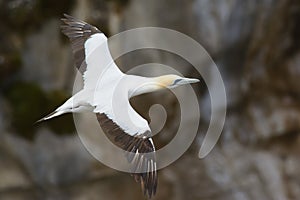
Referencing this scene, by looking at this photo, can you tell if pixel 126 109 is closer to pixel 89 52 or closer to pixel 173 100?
pixel 89 52

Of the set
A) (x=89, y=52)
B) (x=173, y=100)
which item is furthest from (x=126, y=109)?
(x=173, y=100)

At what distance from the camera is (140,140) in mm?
1041

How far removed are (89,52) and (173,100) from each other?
60.3 inches

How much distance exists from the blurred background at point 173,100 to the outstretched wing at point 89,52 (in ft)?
3.65

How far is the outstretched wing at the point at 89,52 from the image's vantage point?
1143 mm

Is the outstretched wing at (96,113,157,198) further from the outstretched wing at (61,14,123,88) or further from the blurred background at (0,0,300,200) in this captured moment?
the blurred background at (0,0,300,200)

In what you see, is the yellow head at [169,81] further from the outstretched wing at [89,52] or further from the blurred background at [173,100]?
the blurred background at [173,100]

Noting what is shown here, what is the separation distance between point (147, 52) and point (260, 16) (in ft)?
1.77

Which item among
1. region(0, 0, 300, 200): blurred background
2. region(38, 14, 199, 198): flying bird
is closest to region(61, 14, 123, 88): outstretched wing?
region(38, 14, 199, 198): flying bird

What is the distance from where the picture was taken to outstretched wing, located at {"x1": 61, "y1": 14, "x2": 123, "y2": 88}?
3.75 ft

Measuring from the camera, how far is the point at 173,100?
8.96 ft

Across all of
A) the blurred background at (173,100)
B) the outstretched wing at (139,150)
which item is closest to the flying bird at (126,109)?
the outstretched wing at (139,150)

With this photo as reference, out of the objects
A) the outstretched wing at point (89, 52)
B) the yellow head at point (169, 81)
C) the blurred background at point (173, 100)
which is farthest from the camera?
the blurred background at point (173, 100)

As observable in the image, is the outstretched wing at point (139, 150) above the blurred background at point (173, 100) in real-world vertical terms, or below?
above
